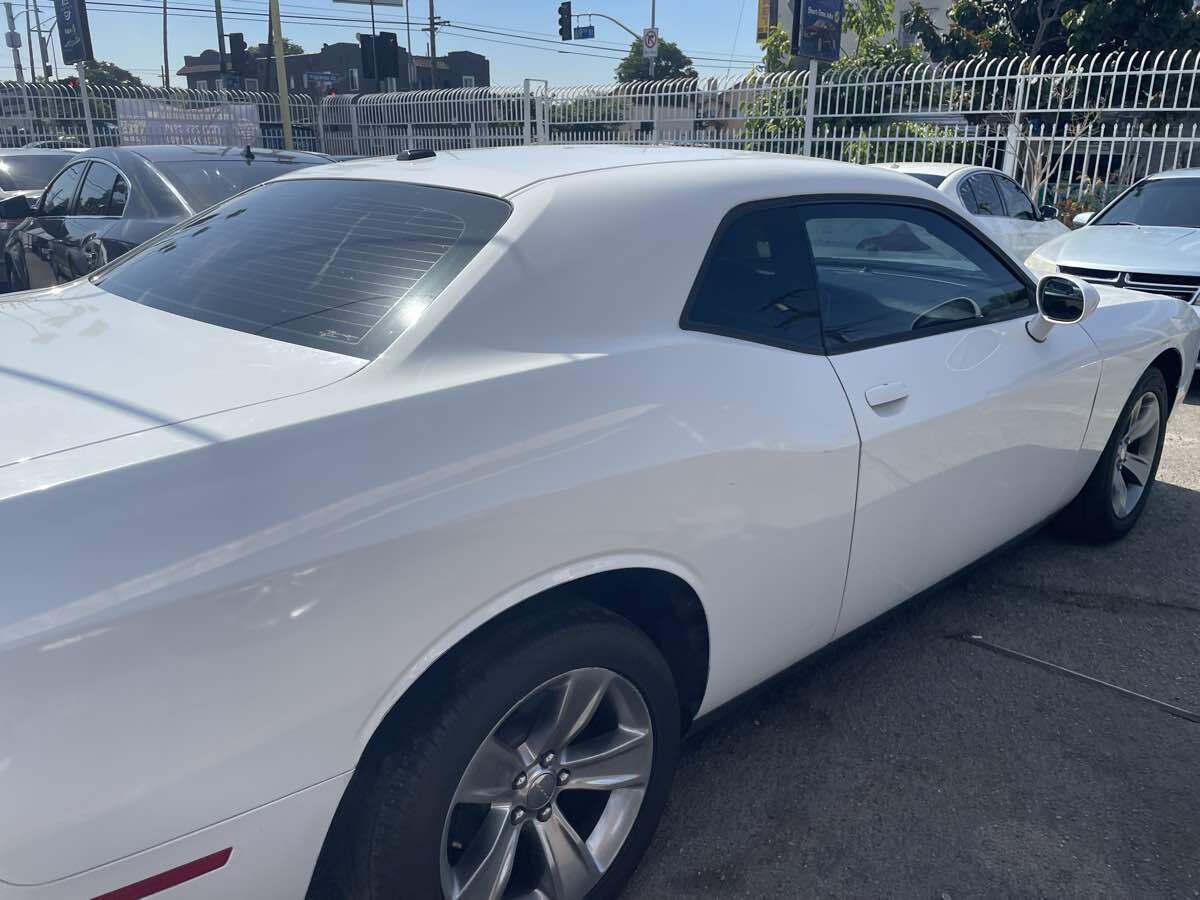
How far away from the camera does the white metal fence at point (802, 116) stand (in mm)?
12336

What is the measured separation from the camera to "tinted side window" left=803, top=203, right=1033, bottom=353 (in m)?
2.71

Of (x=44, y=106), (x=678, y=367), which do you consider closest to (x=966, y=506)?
(x=678, y=367)

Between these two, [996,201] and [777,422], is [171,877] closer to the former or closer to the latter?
[777,422]

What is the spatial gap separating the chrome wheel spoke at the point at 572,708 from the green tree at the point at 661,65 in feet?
212

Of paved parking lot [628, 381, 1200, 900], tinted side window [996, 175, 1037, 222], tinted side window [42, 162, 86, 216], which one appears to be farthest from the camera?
tinted side window [996, 175, 1037, 222]

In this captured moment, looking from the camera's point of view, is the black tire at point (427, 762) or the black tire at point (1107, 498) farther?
the black tire at point (1107, 498)

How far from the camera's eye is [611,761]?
2.14 metres

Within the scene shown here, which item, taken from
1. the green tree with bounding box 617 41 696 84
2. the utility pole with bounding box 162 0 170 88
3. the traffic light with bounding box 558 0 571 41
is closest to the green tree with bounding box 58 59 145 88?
the utility pole with bounding box 162 0 170 88

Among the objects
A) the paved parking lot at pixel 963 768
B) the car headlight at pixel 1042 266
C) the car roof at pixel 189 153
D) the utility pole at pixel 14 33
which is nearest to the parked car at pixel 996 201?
the car headlight at pixel 1042 266

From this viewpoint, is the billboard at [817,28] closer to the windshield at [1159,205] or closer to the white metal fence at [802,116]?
the white metal fence at [802,116]

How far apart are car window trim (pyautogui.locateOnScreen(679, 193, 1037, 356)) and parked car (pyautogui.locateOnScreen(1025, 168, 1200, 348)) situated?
157 inches

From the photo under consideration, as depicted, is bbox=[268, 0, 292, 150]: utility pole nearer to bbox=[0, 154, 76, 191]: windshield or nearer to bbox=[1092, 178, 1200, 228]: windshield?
bbox=[0, 154, 76, 191]: windshield

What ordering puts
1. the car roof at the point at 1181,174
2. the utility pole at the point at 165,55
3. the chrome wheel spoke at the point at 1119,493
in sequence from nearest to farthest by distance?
the chrome wheel spoke at the point at 1119,493 < the car roof at the point at 1181,174 < the utility pole at the point at 165,55

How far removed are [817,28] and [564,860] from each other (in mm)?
14346
